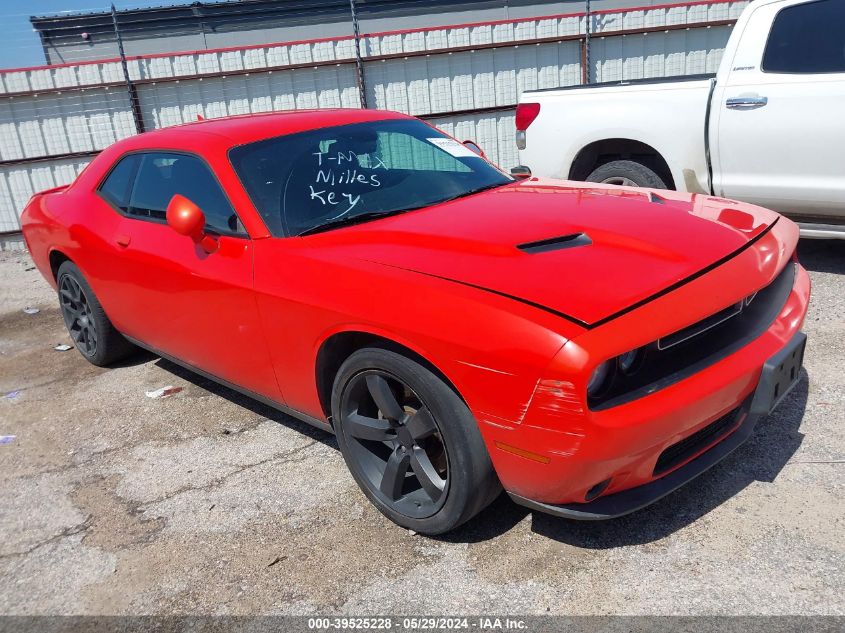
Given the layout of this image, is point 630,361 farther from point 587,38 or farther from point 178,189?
point 587,38

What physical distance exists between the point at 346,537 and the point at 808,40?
4.54 m

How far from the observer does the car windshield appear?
3260 millimetres

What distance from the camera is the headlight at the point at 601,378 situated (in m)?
2.27

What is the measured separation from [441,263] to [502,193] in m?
1.09

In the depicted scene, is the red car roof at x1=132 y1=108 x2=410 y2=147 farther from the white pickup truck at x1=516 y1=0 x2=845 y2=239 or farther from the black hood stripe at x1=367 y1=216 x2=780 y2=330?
the white pickup truck at x1=516 y1=0 x2=845 y2=239

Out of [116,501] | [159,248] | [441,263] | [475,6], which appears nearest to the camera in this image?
[441,263]

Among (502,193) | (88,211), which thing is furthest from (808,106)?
(88,211)

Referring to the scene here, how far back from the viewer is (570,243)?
2689 mm

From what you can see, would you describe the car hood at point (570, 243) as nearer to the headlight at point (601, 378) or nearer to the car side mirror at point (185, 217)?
the headlight at point (601, 378)

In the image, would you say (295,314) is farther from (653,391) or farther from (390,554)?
(653,391)

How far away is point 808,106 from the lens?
4.85 meters

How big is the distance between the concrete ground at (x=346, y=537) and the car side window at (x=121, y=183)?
1354mm

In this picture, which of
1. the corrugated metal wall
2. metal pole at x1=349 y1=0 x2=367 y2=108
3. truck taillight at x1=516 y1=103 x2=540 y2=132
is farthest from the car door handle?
metal pole at x1=349 y1=0 x2=367 y2=108

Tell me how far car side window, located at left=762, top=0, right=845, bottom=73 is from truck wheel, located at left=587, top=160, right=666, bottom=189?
108 cm
